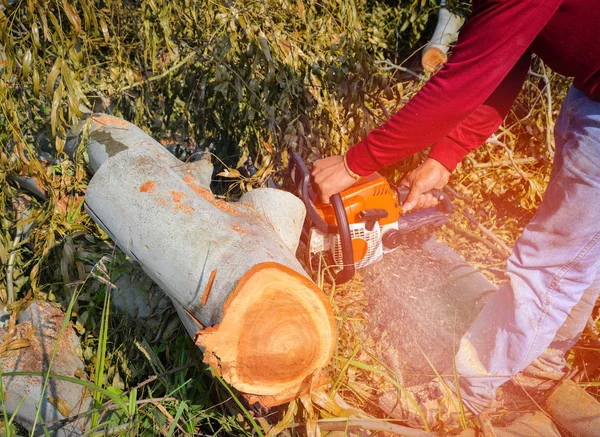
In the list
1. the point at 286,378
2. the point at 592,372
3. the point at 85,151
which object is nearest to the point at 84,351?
the point at 85,151

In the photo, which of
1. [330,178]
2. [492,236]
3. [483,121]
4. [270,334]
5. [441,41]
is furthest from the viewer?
[441,41]

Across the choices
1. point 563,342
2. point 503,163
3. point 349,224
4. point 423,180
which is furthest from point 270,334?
point 503,163

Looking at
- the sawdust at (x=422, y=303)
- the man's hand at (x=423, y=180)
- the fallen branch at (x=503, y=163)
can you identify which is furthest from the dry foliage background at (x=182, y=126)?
the man's hand at (x=423, y=180)

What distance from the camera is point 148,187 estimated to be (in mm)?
1525

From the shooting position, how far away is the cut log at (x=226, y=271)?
1.26 meters

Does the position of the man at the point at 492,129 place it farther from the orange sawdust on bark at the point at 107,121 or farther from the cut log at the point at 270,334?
the orange sawdust on bark at the point at 107,121

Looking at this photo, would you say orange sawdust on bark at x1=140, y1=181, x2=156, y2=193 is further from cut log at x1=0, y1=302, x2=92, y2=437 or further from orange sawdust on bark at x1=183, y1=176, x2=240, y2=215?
cut log at x1=0, y1=302, x2=92, y2=437

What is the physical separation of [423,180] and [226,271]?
124cm

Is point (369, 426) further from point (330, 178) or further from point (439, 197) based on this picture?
point (439, 197)

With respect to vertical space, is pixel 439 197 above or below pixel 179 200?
below

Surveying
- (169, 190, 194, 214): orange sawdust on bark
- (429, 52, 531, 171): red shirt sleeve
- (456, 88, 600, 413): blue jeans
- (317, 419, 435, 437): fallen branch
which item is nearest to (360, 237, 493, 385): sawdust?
(456, 88, 600, 413): blue jeans

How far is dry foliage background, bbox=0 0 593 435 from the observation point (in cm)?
175

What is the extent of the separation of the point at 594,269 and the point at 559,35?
0.86m

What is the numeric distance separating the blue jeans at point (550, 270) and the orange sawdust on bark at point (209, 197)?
44.6 inches
